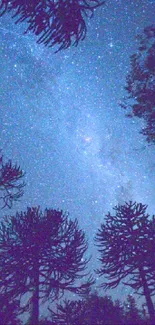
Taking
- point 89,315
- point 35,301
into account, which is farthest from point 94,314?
point 35,301

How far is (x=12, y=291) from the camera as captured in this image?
21.8 feet

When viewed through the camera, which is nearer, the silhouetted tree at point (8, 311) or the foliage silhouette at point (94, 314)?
the silhouetted tree at point (8, 311)

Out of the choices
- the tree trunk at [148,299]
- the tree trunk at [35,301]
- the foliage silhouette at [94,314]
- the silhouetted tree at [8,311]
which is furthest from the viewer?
the foliage silhouette at [94,314]

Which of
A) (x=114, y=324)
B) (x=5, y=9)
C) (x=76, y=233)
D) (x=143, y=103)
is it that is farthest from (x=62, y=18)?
(x=143, y=103)

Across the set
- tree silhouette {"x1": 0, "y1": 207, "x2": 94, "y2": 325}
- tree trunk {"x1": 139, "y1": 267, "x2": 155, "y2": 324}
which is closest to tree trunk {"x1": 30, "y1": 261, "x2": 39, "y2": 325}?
tree silhouette {"x1": 0, "y1": 207, "x2": 94, "y2": 325}

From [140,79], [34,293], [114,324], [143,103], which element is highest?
[140,79]

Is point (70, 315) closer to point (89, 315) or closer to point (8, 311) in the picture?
point (89, 315)

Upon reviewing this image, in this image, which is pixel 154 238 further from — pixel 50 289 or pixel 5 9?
pixel 5 9

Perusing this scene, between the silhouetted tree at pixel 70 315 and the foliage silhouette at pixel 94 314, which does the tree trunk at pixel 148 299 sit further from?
the silhouetted tree at pixel 70 315

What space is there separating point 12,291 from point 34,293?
66 cm

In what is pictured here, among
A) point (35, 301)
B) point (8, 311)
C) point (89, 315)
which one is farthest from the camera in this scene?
point (89, 315)

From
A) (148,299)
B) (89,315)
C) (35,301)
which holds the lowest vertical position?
(89,315)

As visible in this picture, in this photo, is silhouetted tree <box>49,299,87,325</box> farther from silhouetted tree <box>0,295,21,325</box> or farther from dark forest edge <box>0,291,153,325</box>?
silhouetted tree <box>0,295,21,325</box>

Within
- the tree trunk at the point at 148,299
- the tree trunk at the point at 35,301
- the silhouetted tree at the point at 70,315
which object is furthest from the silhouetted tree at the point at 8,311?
the tree trunk at the point at 148,299
